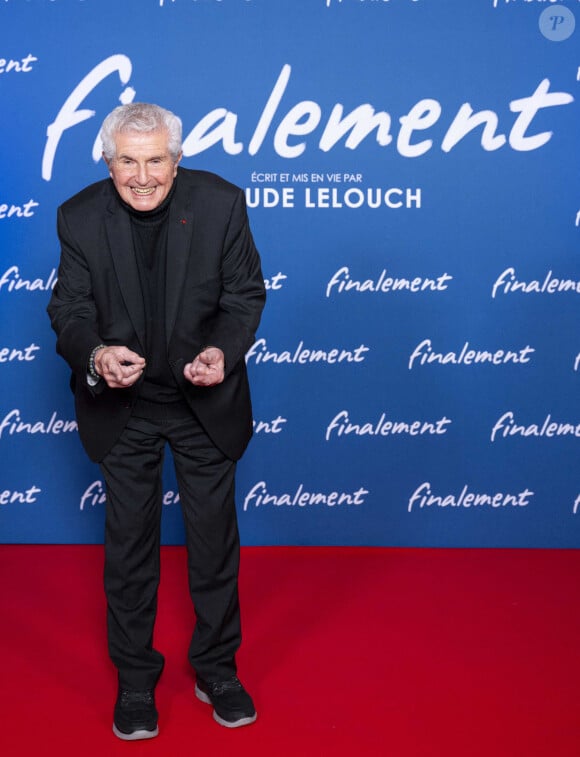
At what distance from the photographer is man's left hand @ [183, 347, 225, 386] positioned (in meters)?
2.19

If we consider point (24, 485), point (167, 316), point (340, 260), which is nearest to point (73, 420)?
point (24, 485)

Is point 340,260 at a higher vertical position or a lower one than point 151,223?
lower

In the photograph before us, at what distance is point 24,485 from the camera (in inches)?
148

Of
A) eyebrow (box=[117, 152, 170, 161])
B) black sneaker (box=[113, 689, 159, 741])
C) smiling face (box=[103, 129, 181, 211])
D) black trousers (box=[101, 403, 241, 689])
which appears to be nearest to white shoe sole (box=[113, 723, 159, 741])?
black sneaker (box=[113, 689, 159, 741])

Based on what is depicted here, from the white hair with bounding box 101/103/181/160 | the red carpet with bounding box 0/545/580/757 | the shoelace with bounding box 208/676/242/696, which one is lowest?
the red carpet with bounding box 0/545/580/757

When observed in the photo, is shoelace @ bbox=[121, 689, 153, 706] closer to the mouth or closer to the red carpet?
the red carpet

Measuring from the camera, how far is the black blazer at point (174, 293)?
7.65 ft

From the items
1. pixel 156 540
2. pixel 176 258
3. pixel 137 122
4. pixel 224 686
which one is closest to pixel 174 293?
pixel 176 258

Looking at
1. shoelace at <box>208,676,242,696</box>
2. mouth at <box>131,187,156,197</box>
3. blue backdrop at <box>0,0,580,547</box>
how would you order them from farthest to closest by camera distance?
blue backdrop at <box>0,0,580,547</box> → shoelace at <box>208,676,242,696</box> → mouth at <box>131,187,156,197</box>

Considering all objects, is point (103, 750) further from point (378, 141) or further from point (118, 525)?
point (378, 141)

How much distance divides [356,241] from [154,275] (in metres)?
1.35

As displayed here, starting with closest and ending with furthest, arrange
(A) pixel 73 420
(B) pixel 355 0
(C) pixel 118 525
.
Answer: (C) pixel 118 525 < (B) pixel 355 0 < (A) pixel 73 420

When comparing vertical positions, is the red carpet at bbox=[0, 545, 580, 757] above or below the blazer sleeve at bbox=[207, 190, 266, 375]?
below

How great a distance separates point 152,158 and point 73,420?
1.70 meters
